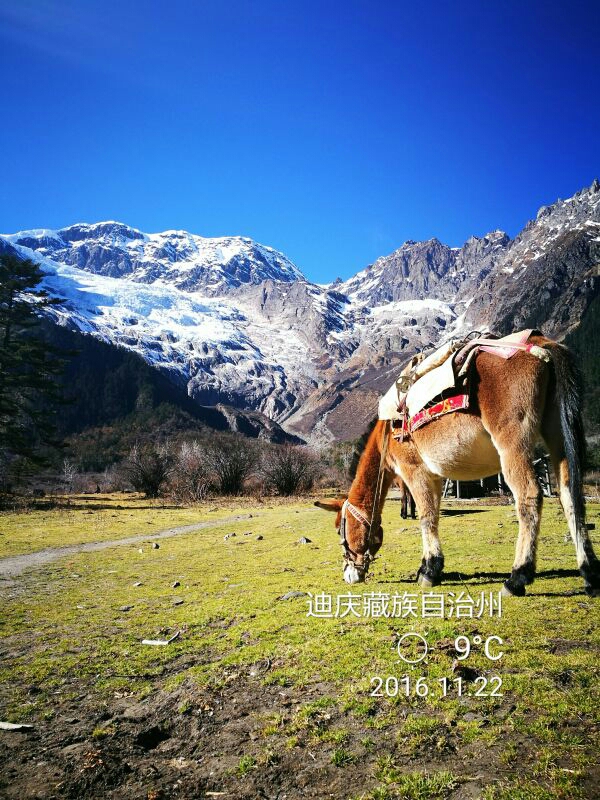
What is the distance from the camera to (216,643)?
466 centimetres

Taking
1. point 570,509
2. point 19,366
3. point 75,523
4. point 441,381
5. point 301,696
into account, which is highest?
point 19,366

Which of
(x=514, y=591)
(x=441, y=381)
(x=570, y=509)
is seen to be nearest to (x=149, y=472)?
(x=441, y=381)

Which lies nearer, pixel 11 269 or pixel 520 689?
pixel 520 689

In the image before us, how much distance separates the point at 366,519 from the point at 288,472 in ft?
105

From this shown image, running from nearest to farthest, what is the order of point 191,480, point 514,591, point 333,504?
point 514,591
point 333,504
point 191,480

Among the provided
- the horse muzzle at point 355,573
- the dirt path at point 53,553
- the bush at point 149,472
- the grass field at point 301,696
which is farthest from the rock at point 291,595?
the bush at point 149,472

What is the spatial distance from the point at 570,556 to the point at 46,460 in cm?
3337

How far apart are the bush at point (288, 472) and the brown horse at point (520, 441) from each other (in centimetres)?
3262

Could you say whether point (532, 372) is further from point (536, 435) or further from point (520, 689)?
point (520, 689)

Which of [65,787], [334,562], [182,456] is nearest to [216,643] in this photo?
[65,787]

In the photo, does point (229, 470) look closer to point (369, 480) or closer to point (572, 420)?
point (369, 480)

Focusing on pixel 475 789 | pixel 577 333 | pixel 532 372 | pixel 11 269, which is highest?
pixel 577 333

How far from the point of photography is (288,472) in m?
38.2

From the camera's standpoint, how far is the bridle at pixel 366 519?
6352mm
